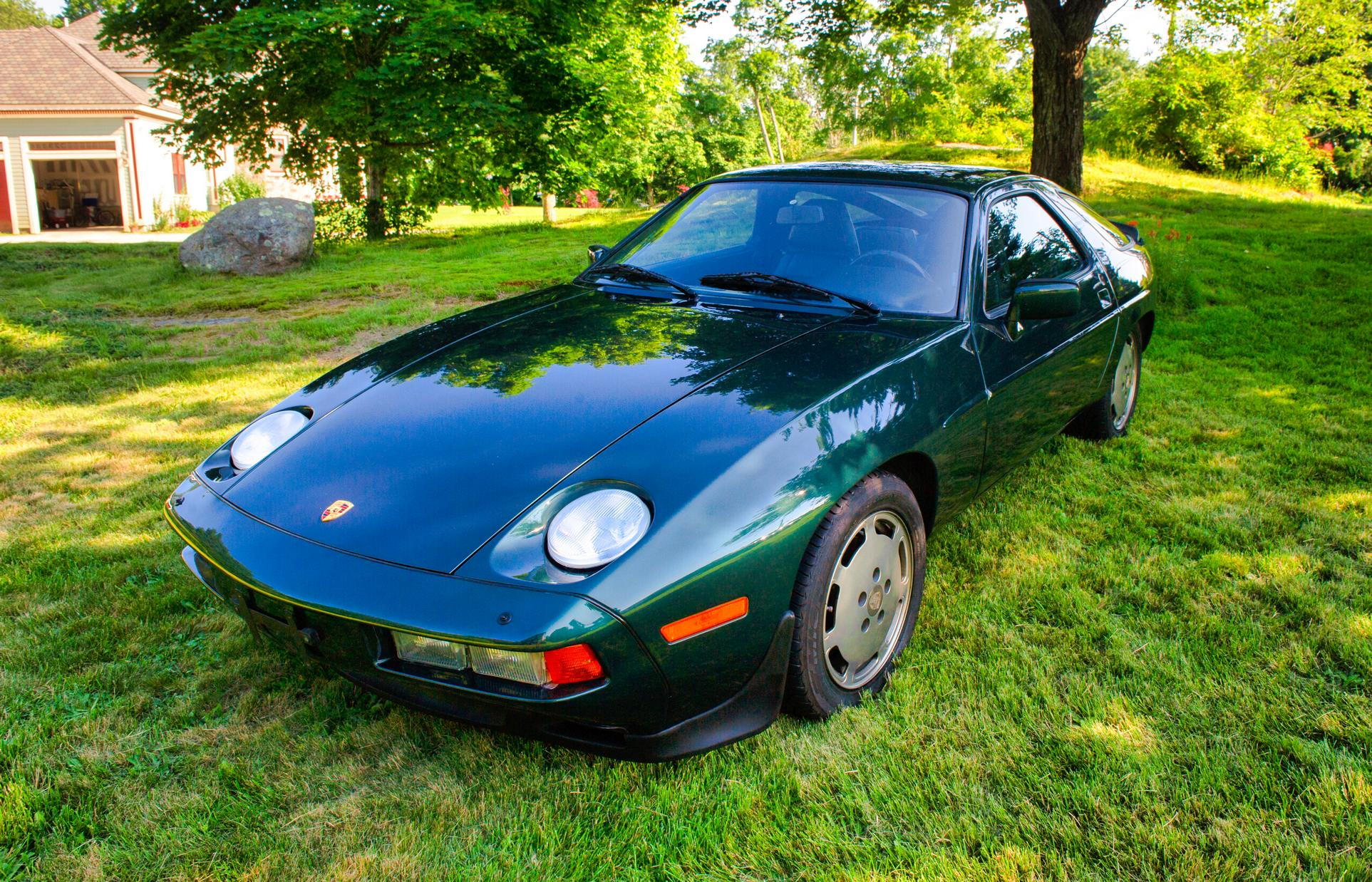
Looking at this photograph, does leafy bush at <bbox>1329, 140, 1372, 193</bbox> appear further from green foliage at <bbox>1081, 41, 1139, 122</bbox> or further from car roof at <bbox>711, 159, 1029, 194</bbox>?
green foliage at <bbox>1081, 41, 1139, 122</bbox>

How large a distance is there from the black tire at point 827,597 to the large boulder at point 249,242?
10181 millimetres

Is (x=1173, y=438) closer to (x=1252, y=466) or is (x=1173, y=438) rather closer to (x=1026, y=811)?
(x=1252, y=466)

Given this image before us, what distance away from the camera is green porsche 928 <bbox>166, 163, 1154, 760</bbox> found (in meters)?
1.74

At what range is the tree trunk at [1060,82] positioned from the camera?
895 centimetres

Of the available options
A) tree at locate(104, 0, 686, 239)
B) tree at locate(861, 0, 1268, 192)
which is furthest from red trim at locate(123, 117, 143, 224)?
tree at locate(861, 0, 1268, 192)

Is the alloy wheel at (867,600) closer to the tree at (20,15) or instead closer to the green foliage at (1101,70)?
the green foliage at (1101,70)

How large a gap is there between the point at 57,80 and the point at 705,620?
2840 cm

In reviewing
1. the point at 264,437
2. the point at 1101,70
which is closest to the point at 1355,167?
the point at 264,437

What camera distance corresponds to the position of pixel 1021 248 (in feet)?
10.5

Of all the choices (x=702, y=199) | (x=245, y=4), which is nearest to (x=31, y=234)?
(x=245, y=4)

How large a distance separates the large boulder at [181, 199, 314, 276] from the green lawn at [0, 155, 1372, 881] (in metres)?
6.75

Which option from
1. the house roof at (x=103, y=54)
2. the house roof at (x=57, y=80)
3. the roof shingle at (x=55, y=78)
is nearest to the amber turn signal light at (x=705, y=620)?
the house roof at (x=57, y=80)

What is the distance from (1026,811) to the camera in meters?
1.87

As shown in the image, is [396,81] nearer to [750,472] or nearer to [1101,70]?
[750,472]
